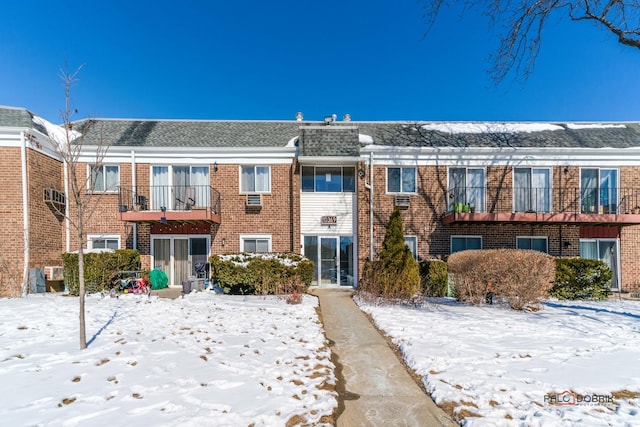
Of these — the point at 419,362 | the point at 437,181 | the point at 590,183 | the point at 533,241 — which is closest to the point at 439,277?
the point at 437,181

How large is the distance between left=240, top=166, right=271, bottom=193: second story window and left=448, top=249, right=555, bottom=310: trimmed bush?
8133 mm

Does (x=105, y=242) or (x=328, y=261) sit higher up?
(x=105, y=242)

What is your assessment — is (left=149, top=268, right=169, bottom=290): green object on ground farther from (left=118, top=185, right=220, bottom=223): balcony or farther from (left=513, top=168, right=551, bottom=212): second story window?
(left=513, top=168, right=551, bottom=212): second story window

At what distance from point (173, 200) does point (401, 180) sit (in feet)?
30.9

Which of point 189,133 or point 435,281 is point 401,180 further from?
point 189,133

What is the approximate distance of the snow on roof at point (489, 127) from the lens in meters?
15.3

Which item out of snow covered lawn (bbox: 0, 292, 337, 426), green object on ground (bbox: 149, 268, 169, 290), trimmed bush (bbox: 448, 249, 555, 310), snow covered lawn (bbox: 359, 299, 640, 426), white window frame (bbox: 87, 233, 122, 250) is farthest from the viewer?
white window frame (bbox: 87, 233, 122, 250)

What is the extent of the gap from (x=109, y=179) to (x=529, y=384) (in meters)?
14.9

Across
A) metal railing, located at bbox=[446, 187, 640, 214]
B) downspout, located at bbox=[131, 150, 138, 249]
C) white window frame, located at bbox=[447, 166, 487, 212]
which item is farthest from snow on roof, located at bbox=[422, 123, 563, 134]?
downspout, located at bbox=[131, 150, 138, 249]

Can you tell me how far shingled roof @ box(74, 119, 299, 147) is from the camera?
14.0 meters

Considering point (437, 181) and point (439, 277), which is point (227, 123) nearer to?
point (437, 181)

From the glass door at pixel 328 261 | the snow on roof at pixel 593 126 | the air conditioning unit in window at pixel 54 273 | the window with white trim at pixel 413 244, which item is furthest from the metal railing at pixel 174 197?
the snow on roof at pixel 593 126

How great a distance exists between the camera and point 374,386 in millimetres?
4402

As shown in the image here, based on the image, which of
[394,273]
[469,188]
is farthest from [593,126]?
[394,273]
